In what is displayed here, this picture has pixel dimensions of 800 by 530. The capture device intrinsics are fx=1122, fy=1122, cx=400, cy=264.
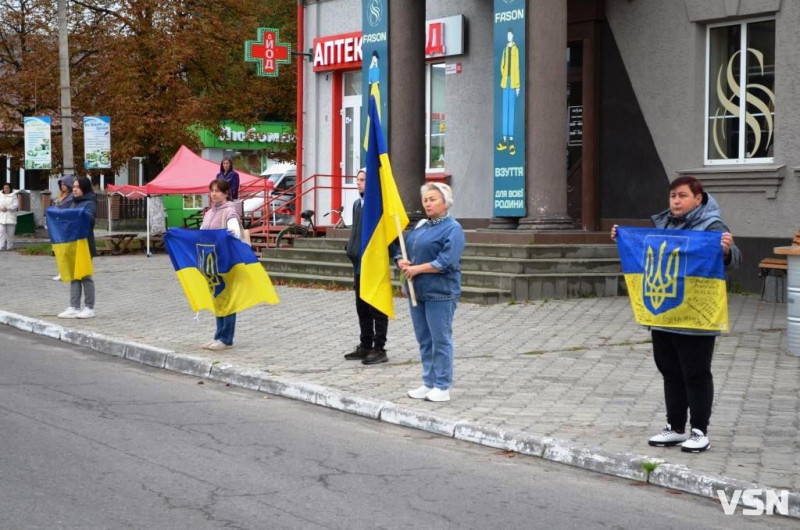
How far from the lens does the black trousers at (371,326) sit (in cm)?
1091

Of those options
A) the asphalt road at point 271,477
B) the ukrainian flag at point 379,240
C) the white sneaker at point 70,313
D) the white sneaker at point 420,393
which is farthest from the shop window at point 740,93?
the asphalt road at point 271,477

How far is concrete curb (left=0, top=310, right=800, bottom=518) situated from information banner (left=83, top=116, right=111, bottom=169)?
43.6 feet

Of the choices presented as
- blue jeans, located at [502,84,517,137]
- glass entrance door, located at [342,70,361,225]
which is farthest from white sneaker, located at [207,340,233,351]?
glass entrance door, located at [342,70,361,225]

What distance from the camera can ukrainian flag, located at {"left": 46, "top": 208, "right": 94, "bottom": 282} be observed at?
14602mm

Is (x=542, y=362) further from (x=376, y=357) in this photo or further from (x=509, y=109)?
(x=509, y=109)

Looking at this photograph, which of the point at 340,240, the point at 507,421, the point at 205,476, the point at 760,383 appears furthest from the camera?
the point at 340,240

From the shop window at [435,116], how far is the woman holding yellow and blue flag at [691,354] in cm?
1414

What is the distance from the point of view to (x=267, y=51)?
24.2m

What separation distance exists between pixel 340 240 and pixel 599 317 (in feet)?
23.0

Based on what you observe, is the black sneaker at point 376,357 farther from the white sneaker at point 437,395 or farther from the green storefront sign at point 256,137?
the green storefront sign at point 256,137

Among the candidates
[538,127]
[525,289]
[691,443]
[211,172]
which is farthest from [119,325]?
[211,172]

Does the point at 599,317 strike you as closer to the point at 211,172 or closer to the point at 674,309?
the point at 674,309

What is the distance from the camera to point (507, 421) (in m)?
8.11

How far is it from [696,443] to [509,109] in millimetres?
10707
